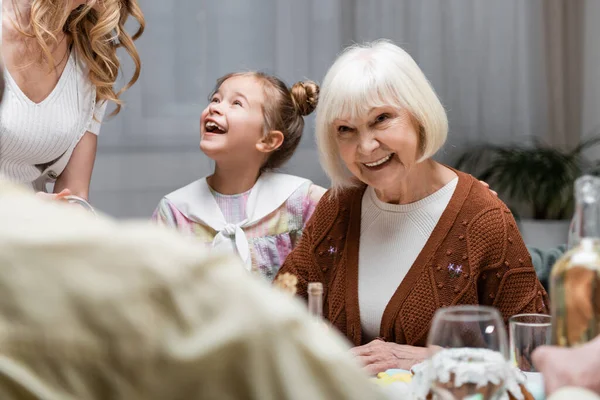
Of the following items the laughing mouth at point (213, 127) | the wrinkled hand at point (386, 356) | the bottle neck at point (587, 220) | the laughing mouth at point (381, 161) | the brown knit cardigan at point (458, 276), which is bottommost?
the wrinkled hand at point (386, 356)

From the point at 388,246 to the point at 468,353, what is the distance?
2.85 feet

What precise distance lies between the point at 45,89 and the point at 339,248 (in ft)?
3.02

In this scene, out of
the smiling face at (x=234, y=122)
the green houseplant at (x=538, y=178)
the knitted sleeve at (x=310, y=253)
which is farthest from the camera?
the green houseplant at (x=538, y=178)

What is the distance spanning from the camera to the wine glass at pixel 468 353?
0.83 m

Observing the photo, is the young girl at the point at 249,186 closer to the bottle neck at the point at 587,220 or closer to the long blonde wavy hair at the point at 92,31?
the long blonde wavy hair at the point at 92,31

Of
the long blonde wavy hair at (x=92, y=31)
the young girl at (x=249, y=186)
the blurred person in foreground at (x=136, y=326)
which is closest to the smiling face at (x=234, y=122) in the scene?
the young girl at (x=249, y=186)

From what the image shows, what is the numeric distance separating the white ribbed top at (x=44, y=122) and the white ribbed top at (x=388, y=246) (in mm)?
883

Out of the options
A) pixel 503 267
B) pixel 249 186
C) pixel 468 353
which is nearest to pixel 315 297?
pixel 468 353

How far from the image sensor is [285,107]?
7.90 feet

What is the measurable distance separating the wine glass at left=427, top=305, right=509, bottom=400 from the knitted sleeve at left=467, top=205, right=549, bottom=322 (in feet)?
2.52

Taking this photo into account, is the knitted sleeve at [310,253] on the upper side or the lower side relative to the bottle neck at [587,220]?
lower

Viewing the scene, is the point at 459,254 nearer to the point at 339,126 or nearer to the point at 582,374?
the point at 339,126

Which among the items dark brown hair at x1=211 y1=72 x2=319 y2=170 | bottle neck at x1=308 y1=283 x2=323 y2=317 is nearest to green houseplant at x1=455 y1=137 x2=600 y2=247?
dark brown hair at x1=211 y1=72 x2=319 y2=170

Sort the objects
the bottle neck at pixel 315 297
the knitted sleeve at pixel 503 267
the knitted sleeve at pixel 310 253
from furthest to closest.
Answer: the knitted sleeve at pixel 310 253 < the knitted sleeve at pixel 503 267 < the bottle neck at pixel 315 297
